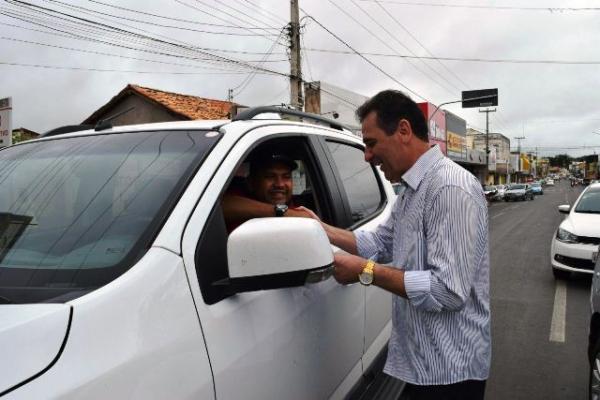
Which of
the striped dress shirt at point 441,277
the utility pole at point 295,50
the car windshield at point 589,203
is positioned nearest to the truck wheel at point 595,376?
the striped dress shirt at point 441,277

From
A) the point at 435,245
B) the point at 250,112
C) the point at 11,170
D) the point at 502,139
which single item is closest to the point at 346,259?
the point at 435,245

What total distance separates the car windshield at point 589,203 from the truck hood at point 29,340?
8479 mm

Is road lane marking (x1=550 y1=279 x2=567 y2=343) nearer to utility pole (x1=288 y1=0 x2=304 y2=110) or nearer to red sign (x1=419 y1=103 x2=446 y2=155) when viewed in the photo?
utility pole (x1=288 y1=0 x2=304 y2=110)

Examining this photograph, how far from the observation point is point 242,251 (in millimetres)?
1373

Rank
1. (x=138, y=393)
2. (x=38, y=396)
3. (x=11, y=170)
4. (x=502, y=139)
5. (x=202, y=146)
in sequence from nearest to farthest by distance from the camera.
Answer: (x=38, y=396)
(x=138, y=393)
(x=202, y=146)
(x=11, y=170)
(x=502, y=139)

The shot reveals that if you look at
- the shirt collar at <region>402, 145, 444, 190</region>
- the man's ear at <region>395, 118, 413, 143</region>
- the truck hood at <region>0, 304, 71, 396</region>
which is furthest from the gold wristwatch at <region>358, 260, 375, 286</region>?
the truck hood at <region>0, 304, 71, 396</region>

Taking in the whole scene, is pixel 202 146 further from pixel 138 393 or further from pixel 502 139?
pixel 502 139

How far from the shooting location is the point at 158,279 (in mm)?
1267

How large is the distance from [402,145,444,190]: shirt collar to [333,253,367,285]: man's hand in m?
0.35

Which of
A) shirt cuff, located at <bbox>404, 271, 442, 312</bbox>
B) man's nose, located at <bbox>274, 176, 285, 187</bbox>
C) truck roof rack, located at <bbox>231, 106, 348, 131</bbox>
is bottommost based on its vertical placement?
shirt cuff, located at <bbox>404, 271, 442, 312</bbox>

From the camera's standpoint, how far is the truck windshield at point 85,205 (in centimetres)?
133

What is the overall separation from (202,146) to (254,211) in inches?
19.6

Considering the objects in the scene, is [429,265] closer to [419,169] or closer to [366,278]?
[366,278]

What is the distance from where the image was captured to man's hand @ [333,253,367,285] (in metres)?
1.75
